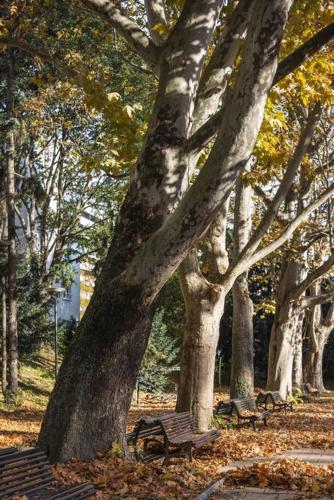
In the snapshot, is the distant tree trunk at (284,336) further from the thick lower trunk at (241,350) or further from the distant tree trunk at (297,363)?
the distant tree trunk at (297,363)

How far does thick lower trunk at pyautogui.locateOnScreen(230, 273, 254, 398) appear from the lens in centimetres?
1950

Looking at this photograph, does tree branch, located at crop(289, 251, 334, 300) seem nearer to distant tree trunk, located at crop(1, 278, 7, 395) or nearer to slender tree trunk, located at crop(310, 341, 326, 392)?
distant tree trunk, located at crop(1, 278, 7, 395)

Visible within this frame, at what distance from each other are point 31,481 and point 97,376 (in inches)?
102

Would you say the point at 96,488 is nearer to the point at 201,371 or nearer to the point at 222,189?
the point at 222,189

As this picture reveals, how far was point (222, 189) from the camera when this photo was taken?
831cm

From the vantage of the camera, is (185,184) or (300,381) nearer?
(185,184)

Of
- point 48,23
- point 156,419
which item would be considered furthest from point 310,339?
point 156,419

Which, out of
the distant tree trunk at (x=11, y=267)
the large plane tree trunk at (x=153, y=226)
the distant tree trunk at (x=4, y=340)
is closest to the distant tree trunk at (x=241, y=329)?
the distant tree trunk at (x=11, y=267)

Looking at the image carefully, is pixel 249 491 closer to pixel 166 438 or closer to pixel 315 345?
pixel 166 438

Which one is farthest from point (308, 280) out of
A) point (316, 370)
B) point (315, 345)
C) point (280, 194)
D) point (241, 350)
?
point (316, 370)

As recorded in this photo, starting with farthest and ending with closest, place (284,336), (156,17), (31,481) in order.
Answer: (284,336) → (156,17) → (31,481)

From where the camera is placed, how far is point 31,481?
669 cm

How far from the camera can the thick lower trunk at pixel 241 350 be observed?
19500 millimetres

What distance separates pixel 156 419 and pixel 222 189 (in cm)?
393
